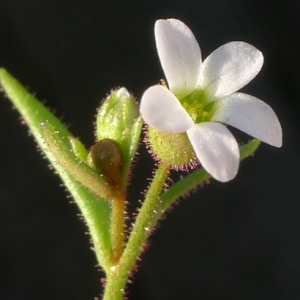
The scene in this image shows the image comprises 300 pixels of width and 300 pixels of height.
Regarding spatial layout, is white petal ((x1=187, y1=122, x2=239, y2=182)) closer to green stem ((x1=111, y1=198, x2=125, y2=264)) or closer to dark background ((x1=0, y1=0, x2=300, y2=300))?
green stem ((x1=111, y1=198, x2=125, y2=264))

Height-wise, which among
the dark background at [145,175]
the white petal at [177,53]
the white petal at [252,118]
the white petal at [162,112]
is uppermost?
the white petal at [177,53]

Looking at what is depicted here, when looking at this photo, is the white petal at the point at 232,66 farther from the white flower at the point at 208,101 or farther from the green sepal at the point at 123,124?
the green sepal at the point at 123,124

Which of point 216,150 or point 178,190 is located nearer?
point 216,150

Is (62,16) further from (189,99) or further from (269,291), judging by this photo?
(189,99)

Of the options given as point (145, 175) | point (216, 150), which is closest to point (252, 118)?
point (216, 150)

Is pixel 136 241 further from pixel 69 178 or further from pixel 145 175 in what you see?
pixel 145 175

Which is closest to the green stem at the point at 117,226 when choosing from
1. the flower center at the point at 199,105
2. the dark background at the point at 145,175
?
the flower center at the point at 199,105

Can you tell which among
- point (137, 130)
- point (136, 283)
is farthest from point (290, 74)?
point (137, 130)

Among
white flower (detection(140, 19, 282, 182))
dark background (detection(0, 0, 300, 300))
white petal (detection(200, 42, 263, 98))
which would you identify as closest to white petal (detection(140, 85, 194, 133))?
white flower (detection(140, 19, 282, 182))
